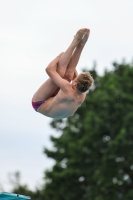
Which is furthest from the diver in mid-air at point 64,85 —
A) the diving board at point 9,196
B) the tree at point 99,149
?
the tree at point 99,149

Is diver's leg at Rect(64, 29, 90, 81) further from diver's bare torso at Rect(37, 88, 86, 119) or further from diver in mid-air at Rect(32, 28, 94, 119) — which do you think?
diver's bare torso at Rect(37, 88, 86, 119)

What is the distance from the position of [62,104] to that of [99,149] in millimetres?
29007

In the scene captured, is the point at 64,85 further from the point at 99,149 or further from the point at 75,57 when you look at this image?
the point at 99,149

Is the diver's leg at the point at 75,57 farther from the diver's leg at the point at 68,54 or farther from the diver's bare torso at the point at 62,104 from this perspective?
the diver's bare torso at the point at 62,104

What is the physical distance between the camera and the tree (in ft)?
124

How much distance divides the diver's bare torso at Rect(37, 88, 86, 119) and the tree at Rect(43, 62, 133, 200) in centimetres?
2636

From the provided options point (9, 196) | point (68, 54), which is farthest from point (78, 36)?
point (9, 196)

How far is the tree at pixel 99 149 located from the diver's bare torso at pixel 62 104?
86.5ft

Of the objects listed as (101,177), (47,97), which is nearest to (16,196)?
(47,97)

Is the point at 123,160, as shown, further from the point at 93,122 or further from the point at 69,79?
the point at 69,79

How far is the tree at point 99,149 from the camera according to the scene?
1485 inches

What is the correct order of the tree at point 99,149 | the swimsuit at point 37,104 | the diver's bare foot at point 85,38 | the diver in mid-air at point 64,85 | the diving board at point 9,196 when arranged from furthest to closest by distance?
1. the tree at point 99,149
2. the swimsuit at point 37,104
3. the diver's bare foot at point 85,38
4. the diver in mid-air at point 64,85
5. the diving board at point 9,196

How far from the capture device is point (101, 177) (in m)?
37.9

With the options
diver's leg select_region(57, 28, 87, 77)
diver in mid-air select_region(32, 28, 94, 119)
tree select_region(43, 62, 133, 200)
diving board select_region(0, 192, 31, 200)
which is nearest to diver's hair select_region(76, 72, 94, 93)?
diver in mid-air select_region(32, 28, 94, 119)
